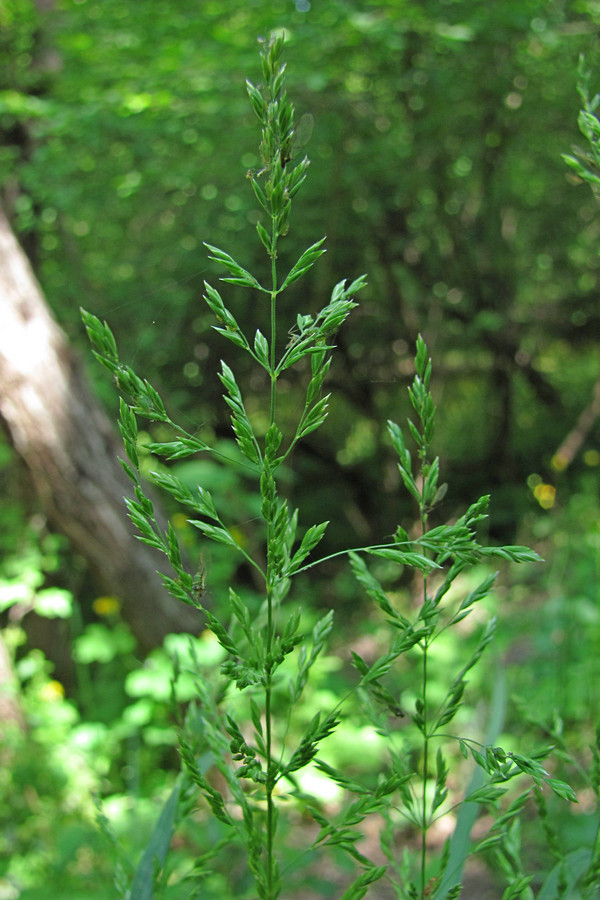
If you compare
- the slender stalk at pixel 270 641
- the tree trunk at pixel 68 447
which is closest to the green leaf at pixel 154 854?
the slender stalk at pixel 270 641

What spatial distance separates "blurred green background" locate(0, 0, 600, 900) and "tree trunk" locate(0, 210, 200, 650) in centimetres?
25

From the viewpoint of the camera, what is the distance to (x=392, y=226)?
455cm

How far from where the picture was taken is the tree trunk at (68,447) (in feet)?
8.83

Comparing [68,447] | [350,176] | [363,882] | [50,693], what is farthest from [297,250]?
[363,882]

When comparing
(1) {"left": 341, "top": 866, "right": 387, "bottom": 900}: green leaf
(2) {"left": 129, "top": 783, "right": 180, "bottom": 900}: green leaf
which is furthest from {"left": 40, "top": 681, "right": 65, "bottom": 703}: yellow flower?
(1) {"left": 341, "top": 866, "right": 387, "bottom": 900}: green leaf

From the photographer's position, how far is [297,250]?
4.26 m

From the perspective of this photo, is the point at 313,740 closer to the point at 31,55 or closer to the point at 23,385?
the point at 23,385

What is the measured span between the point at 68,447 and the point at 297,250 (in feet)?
6.81

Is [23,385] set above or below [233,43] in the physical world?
below

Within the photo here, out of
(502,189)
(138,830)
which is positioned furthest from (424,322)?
(138,830)

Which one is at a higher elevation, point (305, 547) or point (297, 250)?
point (305, 547)

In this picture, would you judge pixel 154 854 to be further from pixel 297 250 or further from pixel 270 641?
pixel 297 250

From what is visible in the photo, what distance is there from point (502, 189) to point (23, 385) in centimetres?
345

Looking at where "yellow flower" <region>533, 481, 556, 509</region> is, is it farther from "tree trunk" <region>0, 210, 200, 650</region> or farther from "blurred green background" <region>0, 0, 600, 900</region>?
"tree trunk" <region>0, 210, 200, 650</region>
